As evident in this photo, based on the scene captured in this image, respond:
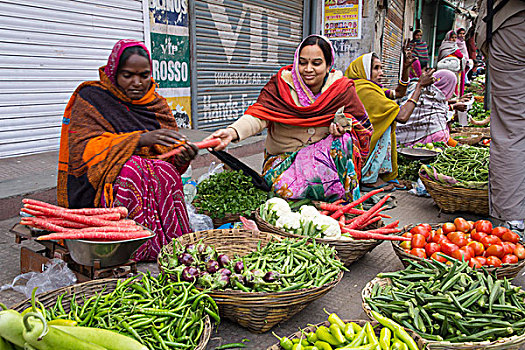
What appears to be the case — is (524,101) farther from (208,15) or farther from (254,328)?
(208,15)

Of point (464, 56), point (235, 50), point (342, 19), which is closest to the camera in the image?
point (235, 50)

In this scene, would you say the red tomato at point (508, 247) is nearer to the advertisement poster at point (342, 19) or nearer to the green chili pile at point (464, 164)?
the green chili pile at point (464, 164)

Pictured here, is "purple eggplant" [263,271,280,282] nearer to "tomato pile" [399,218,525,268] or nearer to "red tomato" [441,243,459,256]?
"tomato pile" [399,218,525,268]

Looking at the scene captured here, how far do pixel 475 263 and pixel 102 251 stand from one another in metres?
2.41

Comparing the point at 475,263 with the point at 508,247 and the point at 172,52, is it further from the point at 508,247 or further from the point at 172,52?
the point at 172,52

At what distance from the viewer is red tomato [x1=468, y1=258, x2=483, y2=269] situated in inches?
111

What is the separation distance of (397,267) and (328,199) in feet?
3.56

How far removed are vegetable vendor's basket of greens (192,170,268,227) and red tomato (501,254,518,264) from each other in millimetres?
2042

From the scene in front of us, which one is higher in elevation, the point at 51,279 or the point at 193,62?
the point at 193,62

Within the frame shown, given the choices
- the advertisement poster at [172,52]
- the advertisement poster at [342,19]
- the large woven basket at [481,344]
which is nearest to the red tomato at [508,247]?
the large woven basket at [481,344]

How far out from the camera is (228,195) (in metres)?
4.14

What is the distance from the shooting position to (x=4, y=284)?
2.93 m

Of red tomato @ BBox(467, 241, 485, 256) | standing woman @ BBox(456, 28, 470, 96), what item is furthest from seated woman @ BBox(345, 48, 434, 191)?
standing woman @ BBox(456, 28, 470, 96)

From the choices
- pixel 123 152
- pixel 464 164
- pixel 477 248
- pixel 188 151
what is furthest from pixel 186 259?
pixel 464 164
